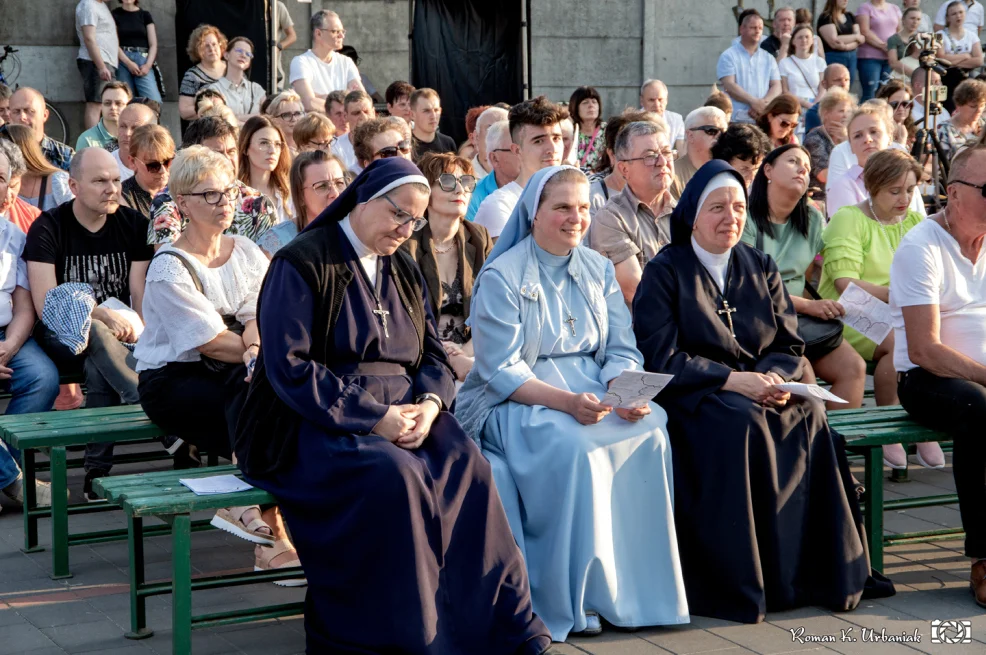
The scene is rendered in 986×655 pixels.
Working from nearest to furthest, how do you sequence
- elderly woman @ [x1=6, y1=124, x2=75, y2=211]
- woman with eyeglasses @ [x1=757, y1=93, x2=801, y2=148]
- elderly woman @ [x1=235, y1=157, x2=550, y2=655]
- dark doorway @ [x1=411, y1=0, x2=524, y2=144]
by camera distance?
elderly woman @ [x1=235, y1=157, x2=550, y2=655] < elderly woman @ [x1=6, y1=124, x2=75, y2=211] < woman with eyeglasses @ [x1=757, y1=93, x2=801, y2=148] < dark doorway @ [x1=411, y1=0, x2=524, y2=144]

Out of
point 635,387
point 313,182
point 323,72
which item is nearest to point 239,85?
point 323,72

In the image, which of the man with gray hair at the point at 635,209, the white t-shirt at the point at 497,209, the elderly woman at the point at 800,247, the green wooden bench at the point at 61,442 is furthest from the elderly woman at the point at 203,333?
the elderly woman at the point at 800,247

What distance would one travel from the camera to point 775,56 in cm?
1403

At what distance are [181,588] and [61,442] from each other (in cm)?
120

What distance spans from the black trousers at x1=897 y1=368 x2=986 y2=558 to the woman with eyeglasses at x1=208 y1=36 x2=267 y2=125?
24.3 feet

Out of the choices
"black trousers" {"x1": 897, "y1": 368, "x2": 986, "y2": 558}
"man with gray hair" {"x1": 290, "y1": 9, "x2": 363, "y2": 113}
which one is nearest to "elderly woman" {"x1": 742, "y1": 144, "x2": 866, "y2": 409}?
"black trousers" {"x1": 897, "y1": 368, "x2": 986, "y2": 558}

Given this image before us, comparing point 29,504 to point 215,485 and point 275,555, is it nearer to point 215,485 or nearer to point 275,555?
point 275,555

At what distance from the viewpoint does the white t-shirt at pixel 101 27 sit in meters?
12.3

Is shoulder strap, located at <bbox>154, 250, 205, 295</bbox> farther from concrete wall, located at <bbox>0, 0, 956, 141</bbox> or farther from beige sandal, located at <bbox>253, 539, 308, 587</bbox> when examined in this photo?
concrete wall, located at <bbox>0, 0, 956, 141</bbox>

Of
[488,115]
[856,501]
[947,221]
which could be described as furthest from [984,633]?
[488,115]

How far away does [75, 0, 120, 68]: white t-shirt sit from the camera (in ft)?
40.4

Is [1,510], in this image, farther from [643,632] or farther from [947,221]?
[947,221]

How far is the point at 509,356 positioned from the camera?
16.0 ft

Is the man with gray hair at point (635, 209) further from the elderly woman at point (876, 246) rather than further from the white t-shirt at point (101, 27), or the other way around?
the white t-shirt at point (101, 27)
